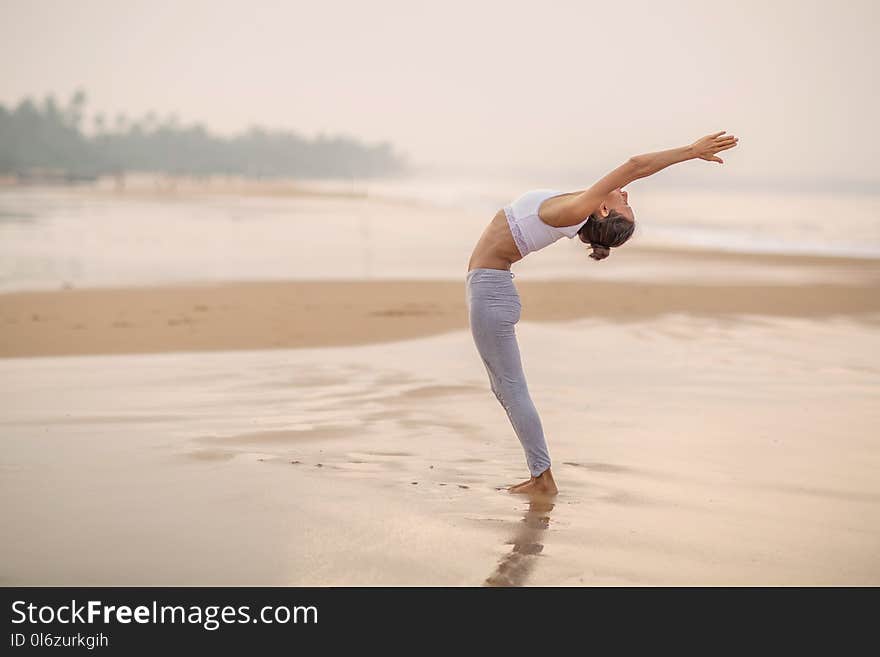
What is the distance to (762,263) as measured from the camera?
66.3ft

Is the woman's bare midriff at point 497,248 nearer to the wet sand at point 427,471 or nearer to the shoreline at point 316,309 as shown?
the wet sand at point 427,471


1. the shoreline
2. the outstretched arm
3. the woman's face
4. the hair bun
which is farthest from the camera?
the shoreline

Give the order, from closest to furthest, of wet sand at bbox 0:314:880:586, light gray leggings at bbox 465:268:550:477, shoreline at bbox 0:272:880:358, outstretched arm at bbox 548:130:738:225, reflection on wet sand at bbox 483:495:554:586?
reflection on wet sand at bbox 483:495:554:586
wet sand at bbox 0:314:880:586
outstretched arm at bbox 548:130:738:225
light gray leggings at bbox 465:268:550:477
shoreline at bbox 0:272:880:358

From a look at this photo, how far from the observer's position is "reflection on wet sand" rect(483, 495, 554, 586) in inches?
150

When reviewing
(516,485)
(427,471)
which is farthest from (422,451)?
(516,485)

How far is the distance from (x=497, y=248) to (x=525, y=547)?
4.87 feet

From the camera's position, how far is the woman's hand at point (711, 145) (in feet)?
14.7

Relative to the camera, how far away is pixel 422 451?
577 cm

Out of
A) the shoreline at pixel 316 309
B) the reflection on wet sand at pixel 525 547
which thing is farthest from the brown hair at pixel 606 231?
the shoreline at pixel 316 309

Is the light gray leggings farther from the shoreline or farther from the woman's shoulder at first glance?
the shoreline

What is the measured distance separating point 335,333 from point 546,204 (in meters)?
6.16

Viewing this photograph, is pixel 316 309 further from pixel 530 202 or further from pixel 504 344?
pixel 530 202

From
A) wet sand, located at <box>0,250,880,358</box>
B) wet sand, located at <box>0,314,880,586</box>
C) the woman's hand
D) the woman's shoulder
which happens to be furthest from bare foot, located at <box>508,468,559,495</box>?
wet sand, located at <box>0,250,880,358</box>
